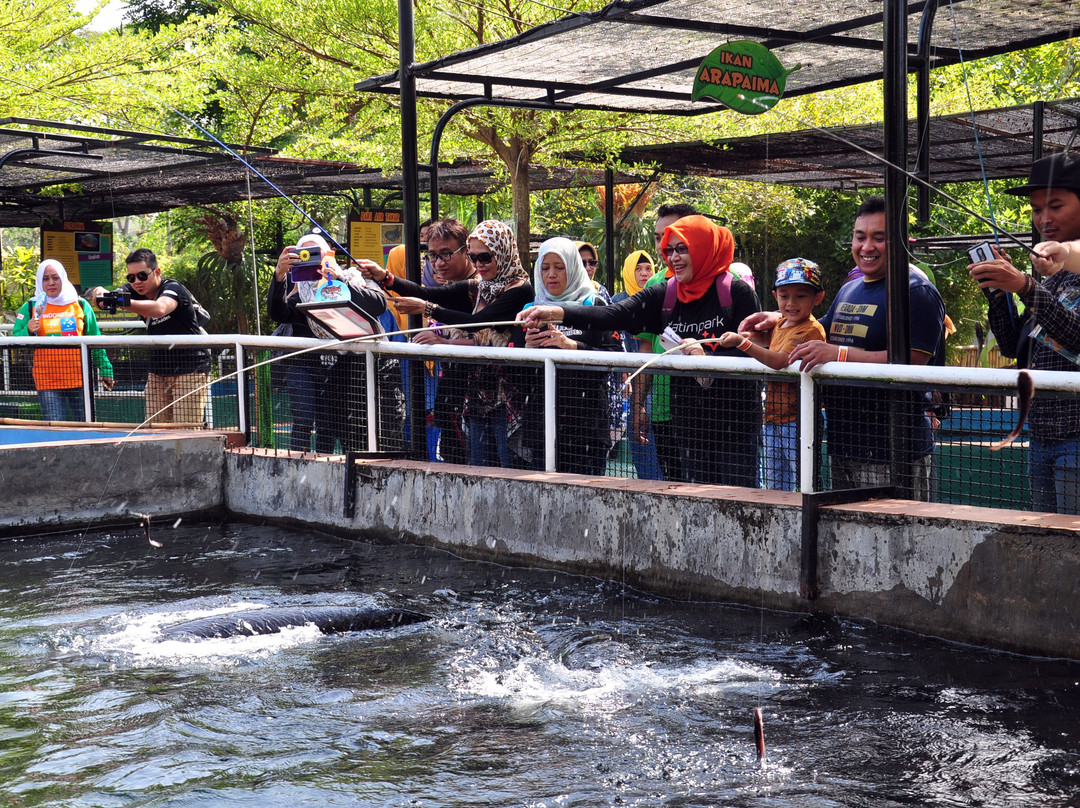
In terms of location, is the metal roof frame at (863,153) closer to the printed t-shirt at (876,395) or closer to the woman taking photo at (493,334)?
the woman taking photo at (493,334)

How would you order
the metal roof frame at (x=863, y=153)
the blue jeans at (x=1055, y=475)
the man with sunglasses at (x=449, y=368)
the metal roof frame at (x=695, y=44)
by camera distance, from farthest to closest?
the metal roof frame at (x=863, y=153) → the man with sunglasses at (x=449, y=368) → the metal roof frame at (x=695, y=44) → the blue jeans at (x=1055, y=475)

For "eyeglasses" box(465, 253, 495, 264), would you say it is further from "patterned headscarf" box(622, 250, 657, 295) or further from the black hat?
the black hat

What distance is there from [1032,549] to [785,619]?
129 cm

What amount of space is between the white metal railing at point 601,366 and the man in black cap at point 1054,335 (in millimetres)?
196

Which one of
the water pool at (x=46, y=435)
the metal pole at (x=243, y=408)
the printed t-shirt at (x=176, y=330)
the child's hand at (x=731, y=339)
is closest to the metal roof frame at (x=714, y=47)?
the child's hand at (x=731, y=339)

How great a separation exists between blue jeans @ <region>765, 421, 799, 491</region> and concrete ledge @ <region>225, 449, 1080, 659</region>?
174 millimetres

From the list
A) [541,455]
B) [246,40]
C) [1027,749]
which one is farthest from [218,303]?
[1027,749]

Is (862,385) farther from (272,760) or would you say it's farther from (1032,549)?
(272,760)

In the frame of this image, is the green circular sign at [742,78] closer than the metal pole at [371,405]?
Yes

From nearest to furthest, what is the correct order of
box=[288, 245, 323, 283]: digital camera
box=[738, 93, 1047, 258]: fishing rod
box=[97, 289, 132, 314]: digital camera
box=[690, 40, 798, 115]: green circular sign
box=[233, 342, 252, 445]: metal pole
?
box=[738, 93, 1047, 258]: fishing rod → box=[690, 40, 798, 115]: green circular sign → box=[288, 245, 323, 283]: digital camera → box=[97, 289, 132, 314]: digital camera → box=[233, 342, 252, 445]: metal pole

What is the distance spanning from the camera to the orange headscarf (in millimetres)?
6508

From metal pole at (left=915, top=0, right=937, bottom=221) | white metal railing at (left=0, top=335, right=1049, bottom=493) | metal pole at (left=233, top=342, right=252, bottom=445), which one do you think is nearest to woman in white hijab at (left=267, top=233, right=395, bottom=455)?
white metal railing at (left=0, top=335, right=1049, bottom=493)

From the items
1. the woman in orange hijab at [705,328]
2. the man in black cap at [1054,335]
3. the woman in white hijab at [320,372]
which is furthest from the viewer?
the woman in white hijab at [320,372]

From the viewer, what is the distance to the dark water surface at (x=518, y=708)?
156 inches
